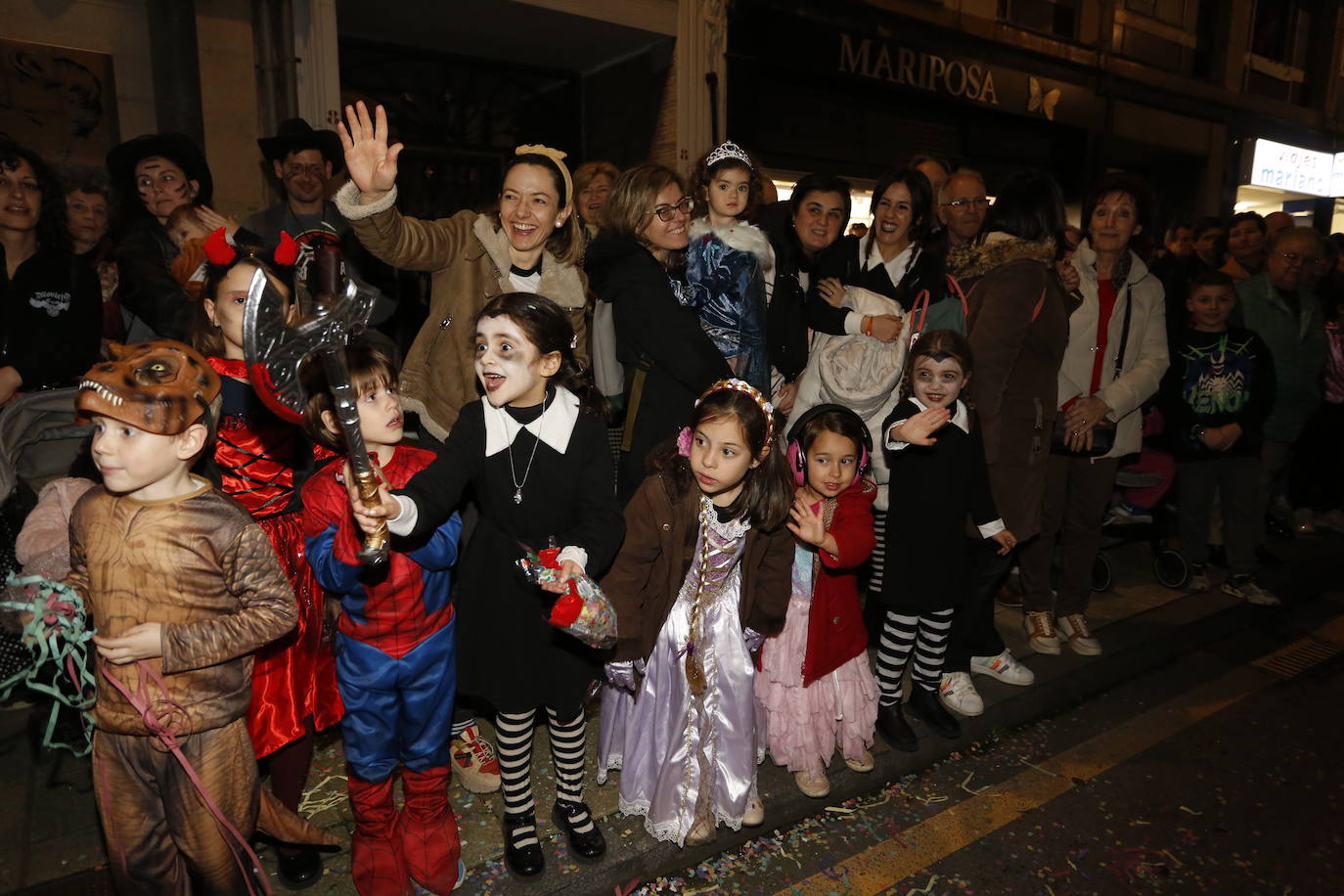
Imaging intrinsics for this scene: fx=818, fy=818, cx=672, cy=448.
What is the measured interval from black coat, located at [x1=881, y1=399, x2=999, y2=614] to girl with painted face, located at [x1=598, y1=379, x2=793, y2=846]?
78 cm

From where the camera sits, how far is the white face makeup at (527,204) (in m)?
3.11

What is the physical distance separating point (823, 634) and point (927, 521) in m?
0.72

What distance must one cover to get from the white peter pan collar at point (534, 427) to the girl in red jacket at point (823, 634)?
3.28 ft

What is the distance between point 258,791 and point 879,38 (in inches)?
391

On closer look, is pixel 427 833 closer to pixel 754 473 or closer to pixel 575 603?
pixel 575 603

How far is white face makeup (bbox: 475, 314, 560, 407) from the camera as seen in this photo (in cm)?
248

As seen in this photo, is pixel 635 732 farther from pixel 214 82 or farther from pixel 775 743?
pixel 214 82

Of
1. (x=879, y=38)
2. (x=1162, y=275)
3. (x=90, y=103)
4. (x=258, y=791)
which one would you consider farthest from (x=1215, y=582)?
(x=90, y=103)

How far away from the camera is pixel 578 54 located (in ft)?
25.8

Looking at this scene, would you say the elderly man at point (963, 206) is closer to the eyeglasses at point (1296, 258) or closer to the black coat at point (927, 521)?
the black coat at point (927, 521)

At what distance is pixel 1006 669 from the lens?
13.8ft

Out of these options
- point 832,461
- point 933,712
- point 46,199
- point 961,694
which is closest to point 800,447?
point 832,461

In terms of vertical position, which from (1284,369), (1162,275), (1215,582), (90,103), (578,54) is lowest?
(1215,582)

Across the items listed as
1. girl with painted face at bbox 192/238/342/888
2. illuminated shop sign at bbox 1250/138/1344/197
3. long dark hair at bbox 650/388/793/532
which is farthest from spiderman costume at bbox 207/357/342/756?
illuminated shop sign at bbox 1250/138/1344/197
